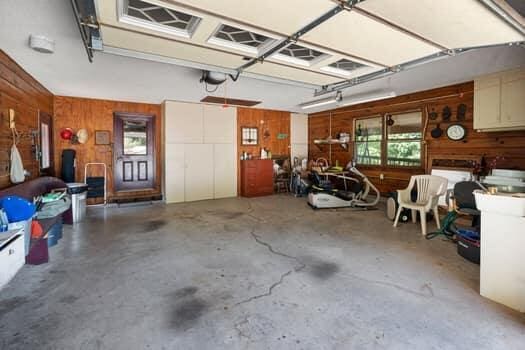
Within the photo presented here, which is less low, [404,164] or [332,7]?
[332,7]

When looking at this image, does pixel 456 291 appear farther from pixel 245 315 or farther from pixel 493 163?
pixel 493 163

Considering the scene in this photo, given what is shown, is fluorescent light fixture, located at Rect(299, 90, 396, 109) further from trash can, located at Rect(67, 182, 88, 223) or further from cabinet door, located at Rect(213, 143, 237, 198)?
trash can, located at Rect(67, 182, 88, 223)

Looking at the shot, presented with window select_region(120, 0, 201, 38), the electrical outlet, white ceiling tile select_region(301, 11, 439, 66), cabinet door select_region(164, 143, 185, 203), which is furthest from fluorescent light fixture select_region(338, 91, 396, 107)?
the electrical outlet

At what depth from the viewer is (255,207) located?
6105 millimetres

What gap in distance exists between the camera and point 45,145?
16.7 ft

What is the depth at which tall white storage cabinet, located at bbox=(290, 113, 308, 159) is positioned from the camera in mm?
8531

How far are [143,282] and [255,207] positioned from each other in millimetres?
3640

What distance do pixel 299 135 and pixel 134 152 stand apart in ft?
16.2

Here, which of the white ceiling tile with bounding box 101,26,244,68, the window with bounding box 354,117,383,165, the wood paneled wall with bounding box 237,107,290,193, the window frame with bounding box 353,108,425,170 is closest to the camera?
the white ceiling tile with bounding box 101,26,244,68

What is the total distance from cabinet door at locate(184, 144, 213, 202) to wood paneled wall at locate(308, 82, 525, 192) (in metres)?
3.62

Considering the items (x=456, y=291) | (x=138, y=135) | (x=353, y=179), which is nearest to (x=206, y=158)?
(x=138, y=135)

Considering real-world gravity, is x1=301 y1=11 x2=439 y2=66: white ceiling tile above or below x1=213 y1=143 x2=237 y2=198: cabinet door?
above

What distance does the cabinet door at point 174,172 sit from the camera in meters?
6.46

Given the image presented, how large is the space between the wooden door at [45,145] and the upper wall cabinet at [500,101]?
7.40 metres
